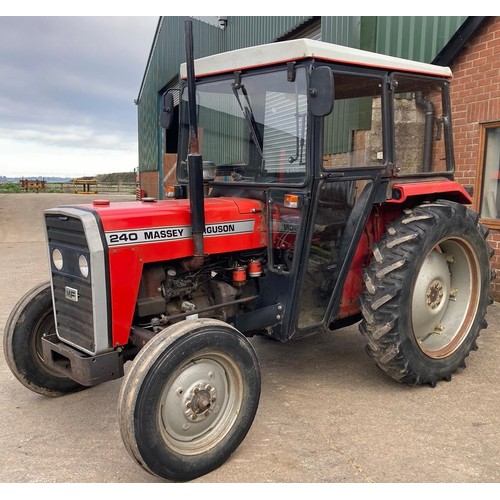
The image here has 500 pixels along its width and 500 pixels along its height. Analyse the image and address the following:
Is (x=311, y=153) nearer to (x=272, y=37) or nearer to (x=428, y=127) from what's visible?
(x=428, y=127)

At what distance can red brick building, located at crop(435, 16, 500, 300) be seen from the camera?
530cm

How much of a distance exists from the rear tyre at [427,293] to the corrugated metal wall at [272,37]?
9.69ft

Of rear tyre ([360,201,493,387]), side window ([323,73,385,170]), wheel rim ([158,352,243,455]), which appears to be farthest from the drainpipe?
wheel rim ([158,352,243,455])

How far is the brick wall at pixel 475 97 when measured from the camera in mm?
5285

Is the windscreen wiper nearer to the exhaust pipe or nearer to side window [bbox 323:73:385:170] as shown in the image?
side window [bbox 323:73:385:170]

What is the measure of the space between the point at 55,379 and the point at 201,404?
1328 mm

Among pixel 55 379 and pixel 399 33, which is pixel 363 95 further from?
pixel 399 33

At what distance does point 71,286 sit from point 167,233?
0.63 m

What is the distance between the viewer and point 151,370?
2410 mm

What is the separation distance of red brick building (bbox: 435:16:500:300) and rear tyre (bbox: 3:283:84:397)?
4416 mm

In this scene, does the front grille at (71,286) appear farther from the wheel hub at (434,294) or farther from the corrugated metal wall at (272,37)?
the corrugated metal wall at (272,37)

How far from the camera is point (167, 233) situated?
2961 millimetres

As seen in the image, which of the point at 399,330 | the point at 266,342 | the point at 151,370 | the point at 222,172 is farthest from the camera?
the point at 266,342

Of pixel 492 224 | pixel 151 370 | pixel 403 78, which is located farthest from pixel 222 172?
pixel 492 224
